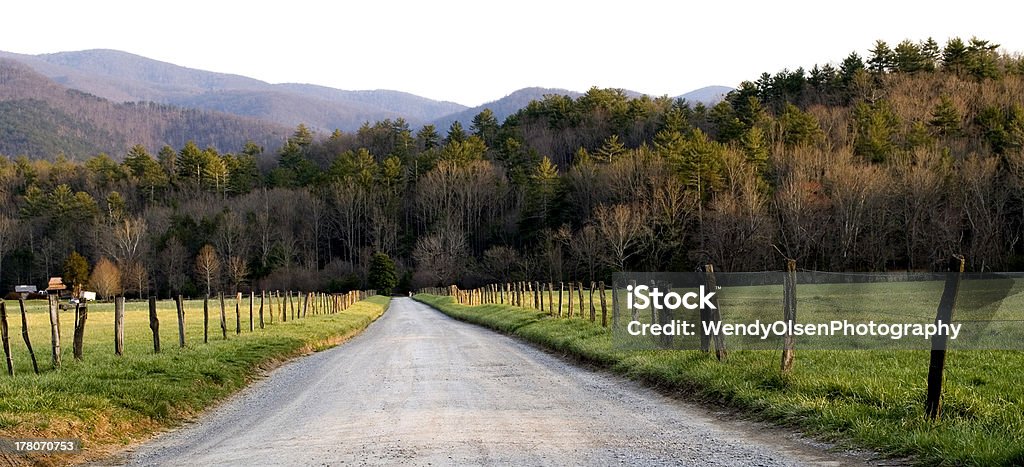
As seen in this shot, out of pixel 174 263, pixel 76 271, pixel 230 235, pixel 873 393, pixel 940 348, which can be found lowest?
pixel 873 393

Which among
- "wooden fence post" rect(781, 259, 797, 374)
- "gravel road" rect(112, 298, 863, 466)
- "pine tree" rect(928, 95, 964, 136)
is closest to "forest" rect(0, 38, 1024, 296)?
"pine tree" rect(928, 95, 964, 136)

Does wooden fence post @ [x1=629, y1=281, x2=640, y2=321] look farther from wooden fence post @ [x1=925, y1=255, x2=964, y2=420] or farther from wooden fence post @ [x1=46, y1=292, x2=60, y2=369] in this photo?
wooden fence post @ [x1=46, y1=292, x2=60, y2=369]

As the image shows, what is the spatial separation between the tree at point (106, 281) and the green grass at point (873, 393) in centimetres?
9512

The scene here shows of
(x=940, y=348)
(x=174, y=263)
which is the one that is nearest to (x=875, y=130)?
(x=940, y=348)

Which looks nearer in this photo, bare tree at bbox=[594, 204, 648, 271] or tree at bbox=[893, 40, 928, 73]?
bare tree at bbox=[594, 204, 648, 271]

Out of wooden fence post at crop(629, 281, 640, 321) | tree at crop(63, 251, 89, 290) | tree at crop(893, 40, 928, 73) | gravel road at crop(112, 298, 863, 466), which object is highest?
tree at crop(893, 40, 928, 73)

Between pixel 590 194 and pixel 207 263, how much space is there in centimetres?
5096

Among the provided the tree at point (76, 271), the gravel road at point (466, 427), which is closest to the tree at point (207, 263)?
the tree at point (76, 271)

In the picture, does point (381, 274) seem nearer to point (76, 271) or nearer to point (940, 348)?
point (76, 271)

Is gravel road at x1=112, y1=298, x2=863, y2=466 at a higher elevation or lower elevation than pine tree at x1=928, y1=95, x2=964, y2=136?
lower

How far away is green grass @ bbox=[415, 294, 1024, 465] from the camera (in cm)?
789

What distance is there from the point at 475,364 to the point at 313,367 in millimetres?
4367

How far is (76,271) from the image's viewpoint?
343 ft

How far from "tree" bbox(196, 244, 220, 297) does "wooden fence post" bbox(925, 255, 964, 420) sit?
103 m
